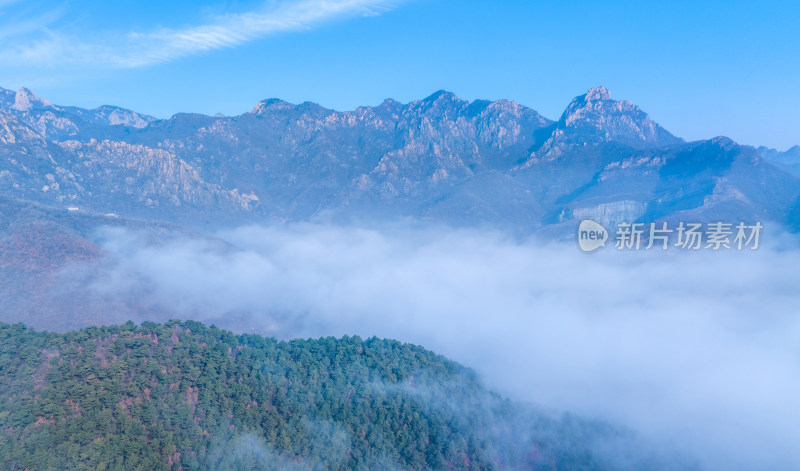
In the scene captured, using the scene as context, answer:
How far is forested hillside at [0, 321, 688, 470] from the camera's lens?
229 ft

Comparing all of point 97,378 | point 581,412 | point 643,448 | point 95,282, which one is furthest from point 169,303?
point 643,448

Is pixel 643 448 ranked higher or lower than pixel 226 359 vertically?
lower

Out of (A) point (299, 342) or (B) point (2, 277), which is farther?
(B) point (2, 277)

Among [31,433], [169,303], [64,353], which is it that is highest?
[64,353]

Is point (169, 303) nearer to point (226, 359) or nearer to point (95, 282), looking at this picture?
point (95, 282)

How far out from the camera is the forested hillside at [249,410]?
69.9m

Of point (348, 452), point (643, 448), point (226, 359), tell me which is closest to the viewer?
point (348, 452)

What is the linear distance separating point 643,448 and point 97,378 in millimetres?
103679

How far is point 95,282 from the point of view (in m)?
187

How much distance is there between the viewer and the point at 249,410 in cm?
8225

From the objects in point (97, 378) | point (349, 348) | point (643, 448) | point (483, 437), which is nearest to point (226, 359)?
point (97, 378)

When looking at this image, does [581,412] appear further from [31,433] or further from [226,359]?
[31,433]

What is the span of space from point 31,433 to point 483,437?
2849 inches

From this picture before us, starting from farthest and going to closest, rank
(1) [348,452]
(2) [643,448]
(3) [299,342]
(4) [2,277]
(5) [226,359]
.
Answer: (4) [2,277]
(3) [299,342]
(2) [643,448]
(5) [226,359]
(1) [348,452]
